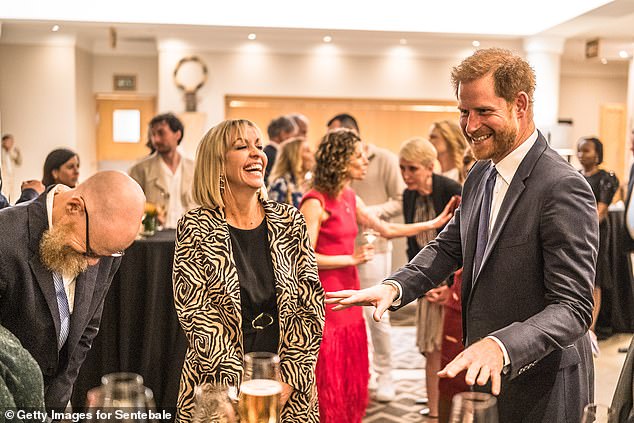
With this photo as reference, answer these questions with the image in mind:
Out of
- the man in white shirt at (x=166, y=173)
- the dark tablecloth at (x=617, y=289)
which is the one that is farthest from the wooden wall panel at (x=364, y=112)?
the man in white shirt at (x=166, y=173)

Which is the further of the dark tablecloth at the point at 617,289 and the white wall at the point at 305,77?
the white wall at the point at 305,77

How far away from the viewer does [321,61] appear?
35.1 ft

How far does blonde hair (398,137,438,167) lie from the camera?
3963 mm

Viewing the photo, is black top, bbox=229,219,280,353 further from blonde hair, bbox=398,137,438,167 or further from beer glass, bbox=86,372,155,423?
blonde hair, bbox=398,137,438,167

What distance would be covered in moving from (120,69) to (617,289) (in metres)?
8.48

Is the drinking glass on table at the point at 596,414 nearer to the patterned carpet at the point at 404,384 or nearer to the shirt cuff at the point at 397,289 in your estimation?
the shirt cuff at the point at 397,289

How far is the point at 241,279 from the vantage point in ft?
8.19

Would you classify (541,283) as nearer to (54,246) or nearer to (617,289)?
(54,246)

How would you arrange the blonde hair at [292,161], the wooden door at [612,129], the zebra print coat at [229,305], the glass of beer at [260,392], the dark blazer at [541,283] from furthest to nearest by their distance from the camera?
1. the wooden door at [612,129]
2. the blonde hair at [292,161]
3. the zebra print coat at [229,305]
4. the dark blazer at [541,283]
5. the glass of beer at [260,392]

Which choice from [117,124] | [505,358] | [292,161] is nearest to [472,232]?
[505,358]

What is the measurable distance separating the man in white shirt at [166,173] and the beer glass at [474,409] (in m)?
4.14

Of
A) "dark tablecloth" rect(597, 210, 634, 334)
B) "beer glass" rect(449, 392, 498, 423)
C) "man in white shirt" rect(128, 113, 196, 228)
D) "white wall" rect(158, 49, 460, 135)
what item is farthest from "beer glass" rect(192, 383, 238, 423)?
"white wall" rect(158, 49, 460, 135)

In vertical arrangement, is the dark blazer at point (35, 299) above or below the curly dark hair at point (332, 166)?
below

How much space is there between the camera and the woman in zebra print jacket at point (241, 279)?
2.42 meters
